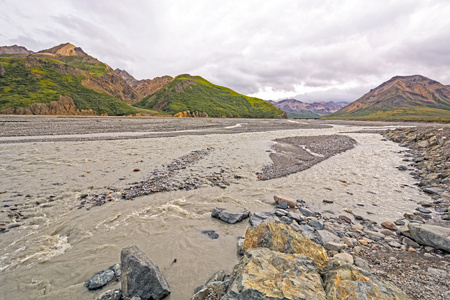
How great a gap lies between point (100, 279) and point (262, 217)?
5.54 meters

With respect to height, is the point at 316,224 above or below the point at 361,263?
below

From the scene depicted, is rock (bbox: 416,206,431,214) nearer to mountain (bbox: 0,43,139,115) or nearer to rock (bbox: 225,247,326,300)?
rock (bbox: 225,247,326,300)

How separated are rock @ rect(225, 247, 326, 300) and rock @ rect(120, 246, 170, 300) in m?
1.91

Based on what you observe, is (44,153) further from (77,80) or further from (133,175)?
(77,80)

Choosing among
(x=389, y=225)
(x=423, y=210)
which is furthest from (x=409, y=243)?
(x=423, y=210)

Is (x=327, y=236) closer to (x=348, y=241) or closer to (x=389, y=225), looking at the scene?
(x=348, y=241)

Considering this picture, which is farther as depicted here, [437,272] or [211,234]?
[211,234]

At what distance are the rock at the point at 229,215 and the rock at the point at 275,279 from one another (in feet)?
12.9

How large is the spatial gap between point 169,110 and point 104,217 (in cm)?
15180

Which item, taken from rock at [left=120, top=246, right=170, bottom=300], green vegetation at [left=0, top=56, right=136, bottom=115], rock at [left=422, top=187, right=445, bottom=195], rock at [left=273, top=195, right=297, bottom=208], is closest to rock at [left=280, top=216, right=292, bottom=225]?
rock at [left=273, top=195, right=297, bottom=208]

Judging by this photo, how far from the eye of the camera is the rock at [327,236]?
6.18 metres

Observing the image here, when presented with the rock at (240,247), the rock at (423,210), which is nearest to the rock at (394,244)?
the rock at (423,210)

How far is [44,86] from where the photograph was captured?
4075 inches

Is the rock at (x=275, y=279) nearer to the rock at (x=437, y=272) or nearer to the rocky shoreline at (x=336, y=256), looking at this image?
the rocky shoreline at (x=336, y=256)
